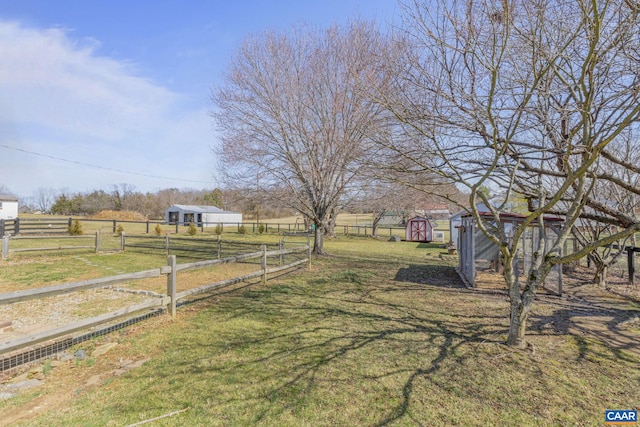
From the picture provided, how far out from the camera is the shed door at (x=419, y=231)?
26.6 meters

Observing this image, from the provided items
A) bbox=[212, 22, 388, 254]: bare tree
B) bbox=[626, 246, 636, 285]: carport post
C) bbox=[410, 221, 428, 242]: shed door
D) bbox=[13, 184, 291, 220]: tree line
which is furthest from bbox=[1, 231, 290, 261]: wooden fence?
bbox=[13, 184, 291, 220]: tree line

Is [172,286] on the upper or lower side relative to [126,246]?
upper

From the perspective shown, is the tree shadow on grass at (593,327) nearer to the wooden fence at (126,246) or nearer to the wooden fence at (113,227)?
the wooden fence at (126,246)

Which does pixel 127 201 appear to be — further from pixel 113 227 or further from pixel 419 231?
pixel 419 231

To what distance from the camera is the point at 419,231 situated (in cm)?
2673

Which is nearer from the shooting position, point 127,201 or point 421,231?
point 421,231

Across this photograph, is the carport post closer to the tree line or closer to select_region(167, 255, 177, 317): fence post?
select_region(167, 255, 177, 317): fence post

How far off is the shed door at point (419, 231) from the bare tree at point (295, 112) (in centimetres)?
1552

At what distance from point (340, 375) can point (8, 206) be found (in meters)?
44.5

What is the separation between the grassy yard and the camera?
258 cm

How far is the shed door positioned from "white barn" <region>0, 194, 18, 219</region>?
40.1 metres

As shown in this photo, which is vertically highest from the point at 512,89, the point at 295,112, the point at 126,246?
the point at 295,112

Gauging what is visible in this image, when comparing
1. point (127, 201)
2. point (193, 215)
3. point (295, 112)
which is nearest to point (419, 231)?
point (295, 112)

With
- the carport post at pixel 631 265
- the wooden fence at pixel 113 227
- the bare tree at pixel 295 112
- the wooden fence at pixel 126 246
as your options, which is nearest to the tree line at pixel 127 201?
the wooden fence at pixel 113 227
